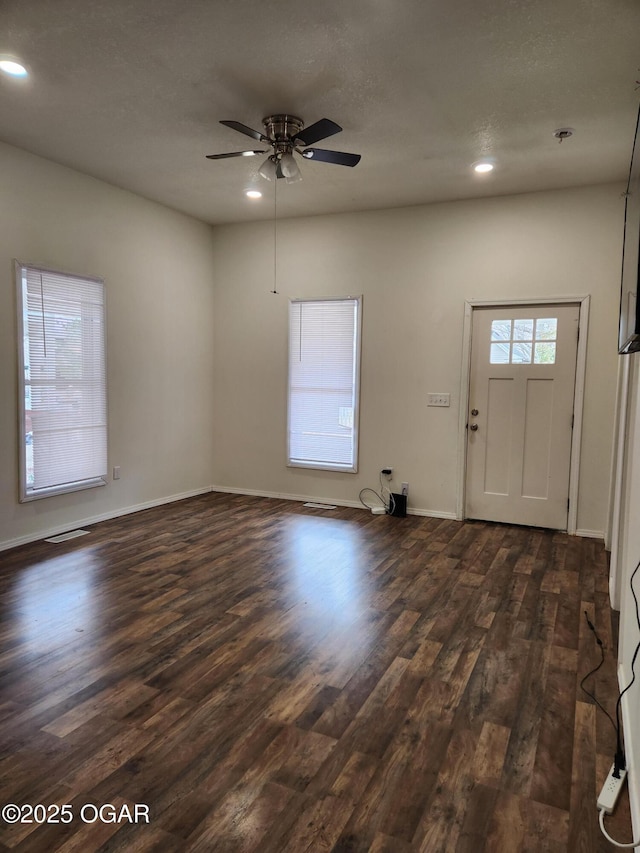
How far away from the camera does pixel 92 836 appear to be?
1525 millimetres

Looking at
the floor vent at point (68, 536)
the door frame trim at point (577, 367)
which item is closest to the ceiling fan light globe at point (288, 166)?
the door frame trim at point (577, 367)

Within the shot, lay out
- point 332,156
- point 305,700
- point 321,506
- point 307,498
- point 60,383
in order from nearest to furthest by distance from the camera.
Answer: point 305,700
point 332,156
point 60,383
point 321,506
point 307,498

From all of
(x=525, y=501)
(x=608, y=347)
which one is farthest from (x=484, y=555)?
(x=608, y=347)

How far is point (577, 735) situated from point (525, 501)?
3.06 metres

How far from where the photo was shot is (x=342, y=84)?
9.90ft

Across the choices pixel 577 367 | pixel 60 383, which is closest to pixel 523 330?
pixel 577 367

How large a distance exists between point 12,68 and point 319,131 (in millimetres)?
1686

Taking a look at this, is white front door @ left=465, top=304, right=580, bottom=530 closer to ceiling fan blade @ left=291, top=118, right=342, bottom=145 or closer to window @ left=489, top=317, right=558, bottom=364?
window @ left=489, top=317, right=558, bottom=364

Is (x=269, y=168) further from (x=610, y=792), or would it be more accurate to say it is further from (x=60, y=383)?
(x=610, y=792)

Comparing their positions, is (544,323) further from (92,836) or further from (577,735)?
(92,836)

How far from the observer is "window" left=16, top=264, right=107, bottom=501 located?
162 inches

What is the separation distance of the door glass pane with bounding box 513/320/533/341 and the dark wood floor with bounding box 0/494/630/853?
196 centimetres

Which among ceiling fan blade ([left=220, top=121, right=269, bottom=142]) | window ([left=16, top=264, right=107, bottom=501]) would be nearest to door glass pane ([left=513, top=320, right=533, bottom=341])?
ceiling fan blade ([left=220, top=121, right=269, bottom=142])

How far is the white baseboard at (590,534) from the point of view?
463 cm
